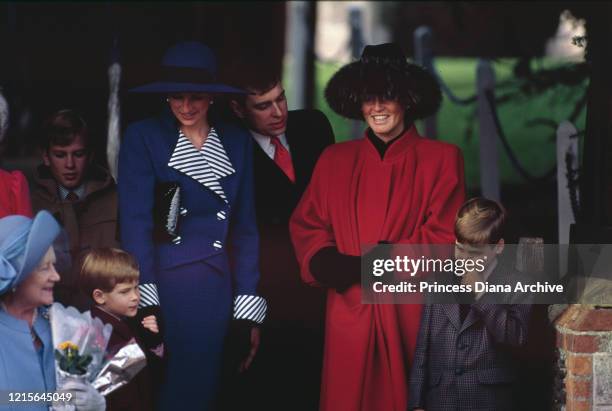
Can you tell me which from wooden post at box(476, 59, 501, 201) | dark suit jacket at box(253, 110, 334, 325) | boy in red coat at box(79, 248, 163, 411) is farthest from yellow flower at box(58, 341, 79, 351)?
wooden post at box(476, 59, 501, 201)

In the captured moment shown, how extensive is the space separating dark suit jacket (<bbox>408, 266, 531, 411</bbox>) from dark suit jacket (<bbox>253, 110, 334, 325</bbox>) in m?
0.71

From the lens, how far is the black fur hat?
4641 mm

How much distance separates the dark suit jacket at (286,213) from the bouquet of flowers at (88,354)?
0.96m

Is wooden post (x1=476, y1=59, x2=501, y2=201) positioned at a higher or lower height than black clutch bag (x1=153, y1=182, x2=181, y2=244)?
higher

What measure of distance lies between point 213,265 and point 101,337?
1.99 feet

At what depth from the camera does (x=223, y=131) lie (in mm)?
4891

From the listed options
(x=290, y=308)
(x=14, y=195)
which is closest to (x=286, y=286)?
(x=290, y=308)

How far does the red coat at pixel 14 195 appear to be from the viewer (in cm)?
471

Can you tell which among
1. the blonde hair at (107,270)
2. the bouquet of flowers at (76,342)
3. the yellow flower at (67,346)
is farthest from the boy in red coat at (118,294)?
the yellow flower at (67,346)

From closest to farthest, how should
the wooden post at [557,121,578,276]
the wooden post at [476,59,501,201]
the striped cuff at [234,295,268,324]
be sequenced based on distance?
the striped cuff at [234,295,268,324], the wooden post at [557,121,578,276], the wooden post at [476,59,501,201]

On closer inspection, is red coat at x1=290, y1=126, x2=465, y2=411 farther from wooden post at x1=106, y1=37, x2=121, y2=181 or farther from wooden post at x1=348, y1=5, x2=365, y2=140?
wooden post at x1=348, y1=5, x2=365, y2=140

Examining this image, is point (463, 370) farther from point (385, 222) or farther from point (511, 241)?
point (511, 241)

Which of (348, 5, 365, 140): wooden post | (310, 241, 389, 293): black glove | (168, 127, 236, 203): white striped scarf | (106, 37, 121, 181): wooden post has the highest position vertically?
(348, 5, 365, 140): wooden post

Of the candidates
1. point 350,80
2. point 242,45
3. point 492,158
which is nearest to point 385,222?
point 350,80
